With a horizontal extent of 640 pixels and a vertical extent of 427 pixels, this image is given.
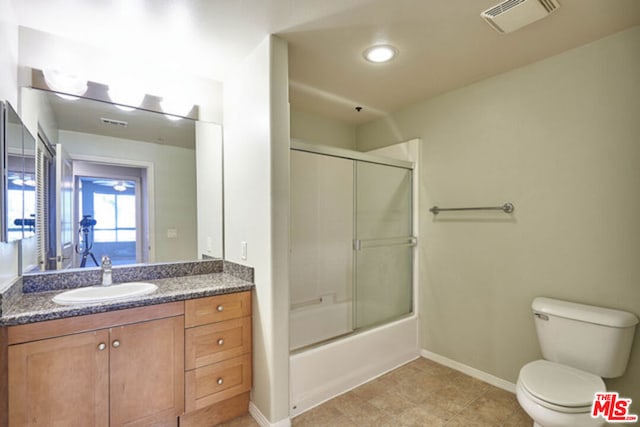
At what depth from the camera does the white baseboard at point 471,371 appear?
7.46 feet

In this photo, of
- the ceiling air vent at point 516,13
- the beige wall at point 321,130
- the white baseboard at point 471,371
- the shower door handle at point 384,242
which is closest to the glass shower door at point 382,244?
the shower door handle at point 384,242

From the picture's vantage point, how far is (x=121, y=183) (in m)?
2.09

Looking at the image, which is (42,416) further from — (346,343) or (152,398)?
(346,343)

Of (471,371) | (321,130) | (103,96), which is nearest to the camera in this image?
(103,96)

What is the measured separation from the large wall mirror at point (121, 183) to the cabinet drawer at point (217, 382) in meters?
0.80

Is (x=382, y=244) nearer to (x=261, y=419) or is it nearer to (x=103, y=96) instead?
(x=261, y=419)

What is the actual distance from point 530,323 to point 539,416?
820 mm

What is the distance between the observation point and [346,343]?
91.7 inches

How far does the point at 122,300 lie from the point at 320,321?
163cm

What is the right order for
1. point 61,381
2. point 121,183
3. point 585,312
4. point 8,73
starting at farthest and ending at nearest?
point 121,183 < point 585,312 < point 8,73 < point 61,381

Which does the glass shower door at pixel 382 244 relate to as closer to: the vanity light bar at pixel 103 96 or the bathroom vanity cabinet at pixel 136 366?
the bathroom vanity cabinet at pixel 136 366

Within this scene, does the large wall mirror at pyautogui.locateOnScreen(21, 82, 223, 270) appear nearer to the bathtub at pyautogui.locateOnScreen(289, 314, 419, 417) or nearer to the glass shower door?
the bathtub at pyautogui.locateOnScreen(289, 314, 419, 417)

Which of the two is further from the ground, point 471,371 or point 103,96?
point 103,96

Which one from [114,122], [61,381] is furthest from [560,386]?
[114,122]
